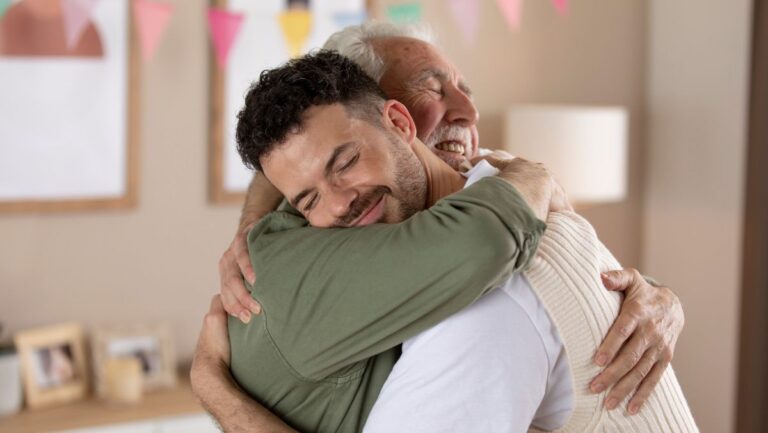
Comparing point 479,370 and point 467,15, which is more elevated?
point 467,15

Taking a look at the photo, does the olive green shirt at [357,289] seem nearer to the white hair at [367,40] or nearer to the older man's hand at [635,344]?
the older man's hand at [635,344]

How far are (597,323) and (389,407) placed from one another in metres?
0.28

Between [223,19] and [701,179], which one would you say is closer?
[223,19]

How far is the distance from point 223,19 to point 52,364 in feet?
4.17

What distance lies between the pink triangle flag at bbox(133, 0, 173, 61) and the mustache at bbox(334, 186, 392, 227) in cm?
207

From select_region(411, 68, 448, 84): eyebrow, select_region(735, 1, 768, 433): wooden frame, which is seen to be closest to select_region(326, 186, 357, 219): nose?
select_region(411, 68, 448, 84): eyebrow

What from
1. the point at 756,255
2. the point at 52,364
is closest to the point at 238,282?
the point at 52,364

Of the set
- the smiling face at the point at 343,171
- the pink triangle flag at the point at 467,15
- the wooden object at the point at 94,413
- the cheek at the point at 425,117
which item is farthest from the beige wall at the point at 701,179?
the smiling face at the point at 343,171

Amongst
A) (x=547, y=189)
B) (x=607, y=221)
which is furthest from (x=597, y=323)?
(x=607, y=221)

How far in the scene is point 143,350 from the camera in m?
3.18

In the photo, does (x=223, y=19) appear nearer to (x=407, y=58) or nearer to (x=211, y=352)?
(x=407, y=58)

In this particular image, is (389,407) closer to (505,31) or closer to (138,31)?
(138,31)

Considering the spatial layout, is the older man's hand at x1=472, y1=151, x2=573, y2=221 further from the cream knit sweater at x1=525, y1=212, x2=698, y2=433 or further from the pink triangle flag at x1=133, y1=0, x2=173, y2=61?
the pink triangle flag at x1=133, y1=0, x2=173, y2=61

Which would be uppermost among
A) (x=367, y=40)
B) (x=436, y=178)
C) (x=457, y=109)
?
(x=367, y=40)
